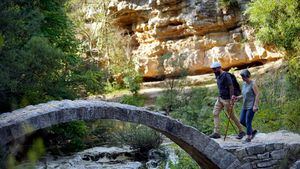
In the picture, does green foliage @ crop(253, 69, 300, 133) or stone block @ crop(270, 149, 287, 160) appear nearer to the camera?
stone block @ crop(270, 149, 287, 160)

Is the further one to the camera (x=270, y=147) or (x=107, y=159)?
(x=107, y=159)

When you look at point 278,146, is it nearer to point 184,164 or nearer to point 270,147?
point 270,147

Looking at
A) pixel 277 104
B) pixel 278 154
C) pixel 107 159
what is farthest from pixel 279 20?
pixel 278 154

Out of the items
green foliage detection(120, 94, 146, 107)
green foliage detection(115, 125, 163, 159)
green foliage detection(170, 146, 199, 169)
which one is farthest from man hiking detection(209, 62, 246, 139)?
green foliage detection(120, 94, 146, 107)

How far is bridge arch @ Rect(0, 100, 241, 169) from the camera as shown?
5652 millimetres

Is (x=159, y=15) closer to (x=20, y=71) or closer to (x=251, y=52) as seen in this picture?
(x=251, y=52)

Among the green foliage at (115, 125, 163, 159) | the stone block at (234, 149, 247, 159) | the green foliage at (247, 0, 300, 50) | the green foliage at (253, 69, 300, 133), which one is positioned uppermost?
the green foliage at (247, 0, 300, 50)

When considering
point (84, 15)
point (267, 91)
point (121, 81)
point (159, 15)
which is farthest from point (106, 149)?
point (84, 15)

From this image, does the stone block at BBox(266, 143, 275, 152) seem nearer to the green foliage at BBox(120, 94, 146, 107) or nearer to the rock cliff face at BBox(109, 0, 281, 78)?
the green foliage at BBox(120, 94, 146, 107)

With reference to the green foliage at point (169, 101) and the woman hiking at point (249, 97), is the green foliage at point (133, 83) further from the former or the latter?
the woman hiking at point (249, 97)

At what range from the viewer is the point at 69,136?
505 inches

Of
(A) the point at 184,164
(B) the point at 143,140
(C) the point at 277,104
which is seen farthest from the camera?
(C) the point at 277,104

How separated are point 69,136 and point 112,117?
6730 mm

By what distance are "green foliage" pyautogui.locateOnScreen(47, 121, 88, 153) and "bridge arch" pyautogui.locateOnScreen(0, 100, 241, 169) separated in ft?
18.2
